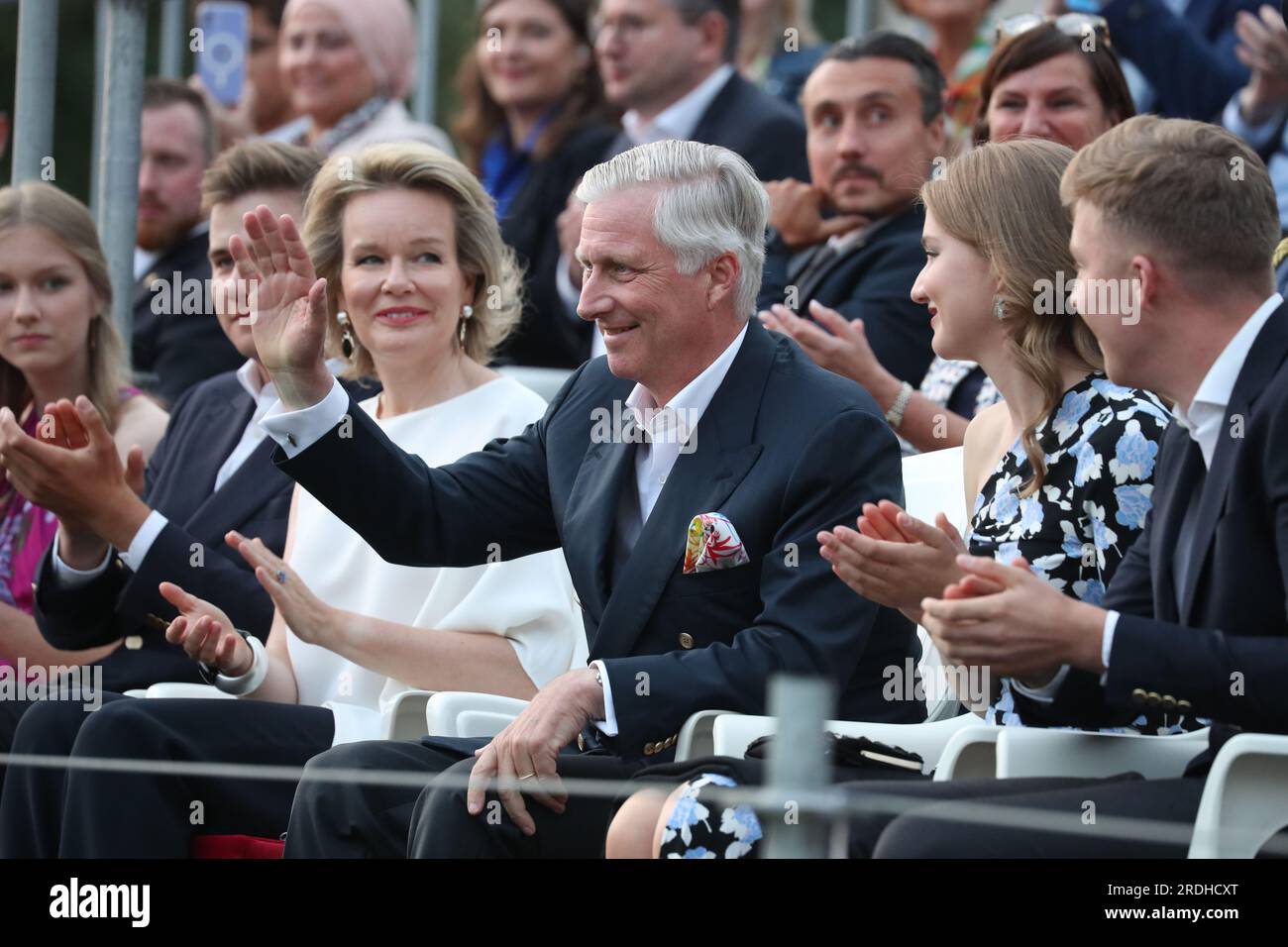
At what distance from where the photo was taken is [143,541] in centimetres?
495

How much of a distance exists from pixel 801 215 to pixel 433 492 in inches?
86.7

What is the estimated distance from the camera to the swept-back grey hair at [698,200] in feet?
13.4

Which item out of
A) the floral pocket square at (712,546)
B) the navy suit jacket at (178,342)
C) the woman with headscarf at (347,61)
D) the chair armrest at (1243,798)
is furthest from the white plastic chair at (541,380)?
the chair armrest at (1243,798)

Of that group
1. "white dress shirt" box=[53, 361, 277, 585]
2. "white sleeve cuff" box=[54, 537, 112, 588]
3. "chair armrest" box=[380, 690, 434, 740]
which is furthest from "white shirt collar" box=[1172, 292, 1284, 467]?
"white sleeve cuff" box=[54, 537, 112, 588]

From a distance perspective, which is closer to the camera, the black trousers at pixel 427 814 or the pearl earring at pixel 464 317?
the black trousers at pixel 427 814

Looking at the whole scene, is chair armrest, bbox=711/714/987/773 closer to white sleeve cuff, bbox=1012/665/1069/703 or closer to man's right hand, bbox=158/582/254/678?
white sleeve cuff, bbox=1012/665/1069/703

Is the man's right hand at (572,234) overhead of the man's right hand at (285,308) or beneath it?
overhead

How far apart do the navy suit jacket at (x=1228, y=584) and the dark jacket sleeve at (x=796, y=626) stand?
19.6 inches

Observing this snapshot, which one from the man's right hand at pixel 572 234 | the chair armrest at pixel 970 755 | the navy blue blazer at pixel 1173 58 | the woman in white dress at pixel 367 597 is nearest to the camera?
the chair armrest at pixel 970 755

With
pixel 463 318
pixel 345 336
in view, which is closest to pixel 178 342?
pixel 345 336

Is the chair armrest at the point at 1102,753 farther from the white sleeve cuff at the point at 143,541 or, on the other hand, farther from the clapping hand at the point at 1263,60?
the clapping hand at the point at 1263,60

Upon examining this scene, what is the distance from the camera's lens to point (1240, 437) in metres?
3.29

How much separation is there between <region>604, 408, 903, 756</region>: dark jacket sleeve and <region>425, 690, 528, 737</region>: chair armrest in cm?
66

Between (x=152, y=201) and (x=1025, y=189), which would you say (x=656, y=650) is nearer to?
(x=1025, y=189)
